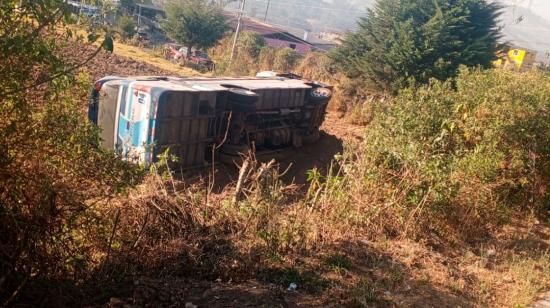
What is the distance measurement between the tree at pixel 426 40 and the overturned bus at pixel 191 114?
6.96 meters

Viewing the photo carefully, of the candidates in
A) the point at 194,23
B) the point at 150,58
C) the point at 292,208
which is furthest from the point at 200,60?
the point at 292,208

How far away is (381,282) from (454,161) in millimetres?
3081

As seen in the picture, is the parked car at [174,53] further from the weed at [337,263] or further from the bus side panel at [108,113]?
the weed at [337,263]

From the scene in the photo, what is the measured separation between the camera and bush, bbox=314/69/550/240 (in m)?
7.07

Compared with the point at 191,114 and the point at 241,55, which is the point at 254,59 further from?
the point at 191,114

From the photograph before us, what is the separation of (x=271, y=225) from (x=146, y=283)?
1771 millimetres

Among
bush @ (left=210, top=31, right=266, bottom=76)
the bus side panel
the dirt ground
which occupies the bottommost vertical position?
the dirt ground

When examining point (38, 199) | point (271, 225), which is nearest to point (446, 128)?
point (271, 225)

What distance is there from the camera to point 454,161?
7730mm

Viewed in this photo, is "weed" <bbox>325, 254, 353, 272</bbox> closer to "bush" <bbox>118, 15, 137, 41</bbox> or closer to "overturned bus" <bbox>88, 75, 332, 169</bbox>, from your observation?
"overturned bus" <bbox>88, 75, 332, 169</bbox>

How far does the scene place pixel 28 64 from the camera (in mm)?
3707

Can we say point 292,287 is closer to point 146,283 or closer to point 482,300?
point 146,283

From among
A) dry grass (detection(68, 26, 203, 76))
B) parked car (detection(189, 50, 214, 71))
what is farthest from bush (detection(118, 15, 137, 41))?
parked car (detection(189, 50, 214, 71))

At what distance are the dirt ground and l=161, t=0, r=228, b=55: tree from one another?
71.4 feet
